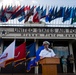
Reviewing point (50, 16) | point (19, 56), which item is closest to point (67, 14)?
point (50, 16)

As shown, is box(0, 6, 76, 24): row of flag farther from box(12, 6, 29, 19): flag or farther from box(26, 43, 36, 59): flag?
box(26, 43, 36, 59): flag

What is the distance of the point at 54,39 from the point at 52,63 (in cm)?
1201

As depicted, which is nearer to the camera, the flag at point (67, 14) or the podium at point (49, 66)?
the podium at point (49, 66)

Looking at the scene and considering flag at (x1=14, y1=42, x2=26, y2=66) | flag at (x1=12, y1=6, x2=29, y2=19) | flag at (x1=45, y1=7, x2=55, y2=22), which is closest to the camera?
flag at (x1=14, y1=42, x2=26, y2=66)

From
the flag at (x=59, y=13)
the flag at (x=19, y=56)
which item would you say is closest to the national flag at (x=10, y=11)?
the flag at (x=59, y=13)

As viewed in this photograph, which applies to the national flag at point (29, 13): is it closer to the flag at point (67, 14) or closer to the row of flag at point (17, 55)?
the flag at point (67, 14)

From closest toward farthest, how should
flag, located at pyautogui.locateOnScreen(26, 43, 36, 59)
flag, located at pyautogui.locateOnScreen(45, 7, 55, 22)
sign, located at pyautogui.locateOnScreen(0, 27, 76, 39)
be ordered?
flag, located at pyautogui.locateOnScreen(26, 43, 36, 59) < sign, located at pyautogui.locateOnScreen(0, 27, 76, 39) < flag, located at pyautogui.locateOnScreen(45, 7, 55, 22)

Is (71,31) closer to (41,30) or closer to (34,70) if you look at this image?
(41,30)

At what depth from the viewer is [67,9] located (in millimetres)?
18109

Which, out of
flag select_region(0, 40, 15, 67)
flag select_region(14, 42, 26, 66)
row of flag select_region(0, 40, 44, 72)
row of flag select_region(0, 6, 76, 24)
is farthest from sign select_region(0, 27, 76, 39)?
flag select_region(0, 40, 15, 67)

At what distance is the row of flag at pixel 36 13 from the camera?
1769cm

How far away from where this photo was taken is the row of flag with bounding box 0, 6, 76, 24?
17.7 m

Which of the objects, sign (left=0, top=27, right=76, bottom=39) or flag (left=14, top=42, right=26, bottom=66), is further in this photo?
sign (left=0, top=27, right=76, bottom=39)

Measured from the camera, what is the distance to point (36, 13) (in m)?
18.1
